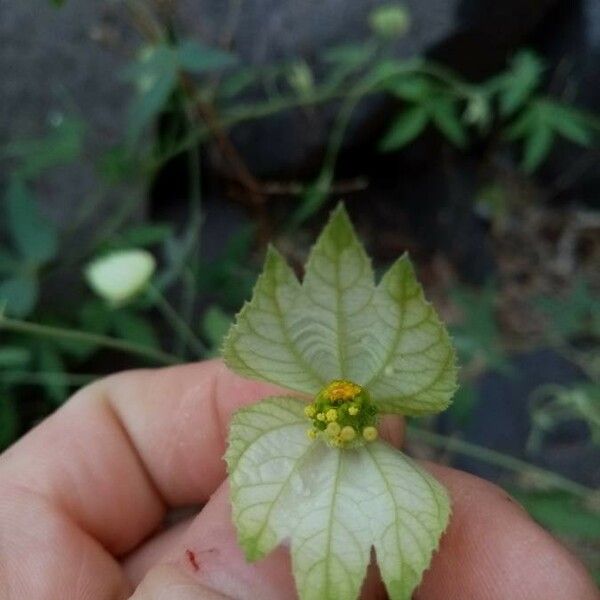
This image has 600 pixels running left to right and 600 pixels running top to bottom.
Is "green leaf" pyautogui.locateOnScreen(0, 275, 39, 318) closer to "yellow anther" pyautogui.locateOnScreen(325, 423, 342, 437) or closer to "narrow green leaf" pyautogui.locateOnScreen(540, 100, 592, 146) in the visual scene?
"yellow anther" pyautogui.locateOnScreen(325, 423, 342, 437)

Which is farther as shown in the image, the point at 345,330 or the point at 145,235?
the point at 145,235

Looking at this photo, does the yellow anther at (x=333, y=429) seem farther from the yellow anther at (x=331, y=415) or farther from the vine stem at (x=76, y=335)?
the vine stem at (x=76, y=335)

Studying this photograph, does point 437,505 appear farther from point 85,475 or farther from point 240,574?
point 85,475

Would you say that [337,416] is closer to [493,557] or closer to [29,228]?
[493,557]

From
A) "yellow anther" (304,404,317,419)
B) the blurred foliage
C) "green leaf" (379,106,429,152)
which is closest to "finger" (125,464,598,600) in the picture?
"yellow anther" (304,404,317,419)

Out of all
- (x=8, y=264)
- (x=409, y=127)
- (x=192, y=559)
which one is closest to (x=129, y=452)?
(x=192, y=559)
